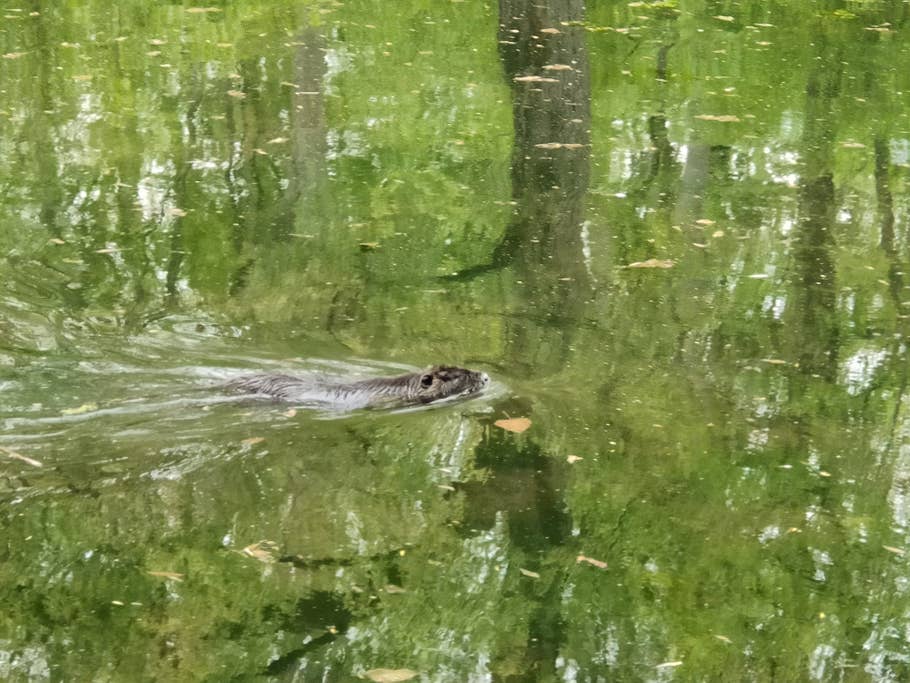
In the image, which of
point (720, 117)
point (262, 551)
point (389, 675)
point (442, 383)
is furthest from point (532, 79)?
point (389, 675)

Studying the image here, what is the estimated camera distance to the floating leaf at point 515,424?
23.2ft

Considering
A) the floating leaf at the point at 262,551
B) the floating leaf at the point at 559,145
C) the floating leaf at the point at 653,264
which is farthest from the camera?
the floating leaf at the point at 559,145

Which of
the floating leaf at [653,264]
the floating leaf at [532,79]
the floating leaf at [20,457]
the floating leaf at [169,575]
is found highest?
the floating leaf at [532,79]

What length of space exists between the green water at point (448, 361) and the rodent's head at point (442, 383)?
0.44 feet

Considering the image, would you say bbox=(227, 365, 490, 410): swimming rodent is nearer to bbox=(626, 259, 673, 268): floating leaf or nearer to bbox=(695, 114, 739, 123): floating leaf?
bbox=(626, 259, 673, 268): floating leaf

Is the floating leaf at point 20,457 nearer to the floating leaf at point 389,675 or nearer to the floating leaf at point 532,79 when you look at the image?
the floating leaf at point 389,675

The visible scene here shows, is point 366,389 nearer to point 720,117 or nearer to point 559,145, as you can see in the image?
point 559,145

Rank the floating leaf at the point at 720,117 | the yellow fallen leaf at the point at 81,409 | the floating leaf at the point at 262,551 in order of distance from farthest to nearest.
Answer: the floating leaf at the point at 720,117, the yellow fallen leaf at the point at 81,409, the floating leaf at the point at 262,551

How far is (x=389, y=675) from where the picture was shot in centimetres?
501

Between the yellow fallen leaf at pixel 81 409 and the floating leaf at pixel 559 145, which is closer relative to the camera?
the yellow fallen leaf at pixel 81 409

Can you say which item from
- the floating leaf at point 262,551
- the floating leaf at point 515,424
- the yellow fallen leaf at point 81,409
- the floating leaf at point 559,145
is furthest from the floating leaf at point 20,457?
the floating leaf at point 559,145

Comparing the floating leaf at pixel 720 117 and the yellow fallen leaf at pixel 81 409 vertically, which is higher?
the yellow fallen leaf at pixel 81 409

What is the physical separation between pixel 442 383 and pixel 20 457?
7.26ft

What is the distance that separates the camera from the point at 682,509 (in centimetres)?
649
